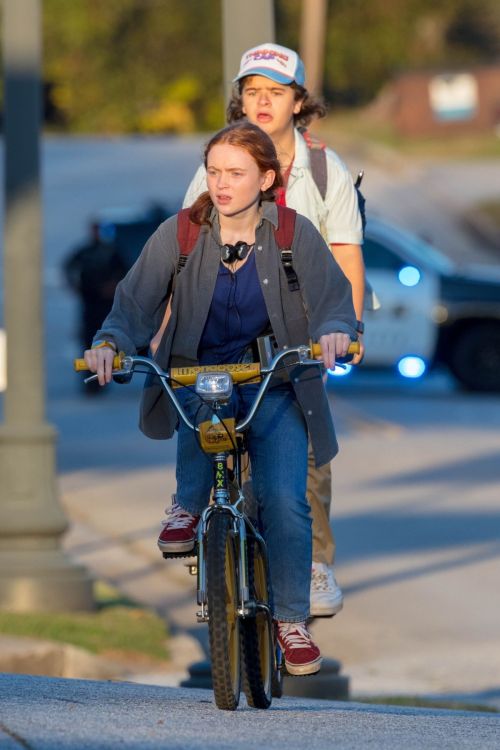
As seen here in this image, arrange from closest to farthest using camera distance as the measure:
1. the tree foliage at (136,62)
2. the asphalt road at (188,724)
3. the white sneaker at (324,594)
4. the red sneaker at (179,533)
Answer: the asphalt road at (188,724) < the red sneaker at (179,533) < the white sneaker at (324,594) < the tree foliage at (136,62)

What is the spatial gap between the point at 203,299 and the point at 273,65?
1121 millimetres

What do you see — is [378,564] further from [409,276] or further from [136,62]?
[136,62]

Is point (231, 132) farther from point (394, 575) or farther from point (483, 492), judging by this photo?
point (483, 492)

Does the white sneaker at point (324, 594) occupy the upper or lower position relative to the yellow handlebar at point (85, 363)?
lower

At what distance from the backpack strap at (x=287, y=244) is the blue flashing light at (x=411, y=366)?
13.2 meters

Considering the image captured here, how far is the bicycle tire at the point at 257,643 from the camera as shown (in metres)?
5.68

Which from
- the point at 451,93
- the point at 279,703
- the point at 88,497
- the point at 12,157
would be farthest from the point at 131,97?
the point at 279,703

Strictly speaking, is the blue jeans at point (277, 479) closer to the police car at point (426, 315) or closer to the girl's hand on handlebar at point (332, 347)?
the girl's hand on handlebar at point (332, 347)

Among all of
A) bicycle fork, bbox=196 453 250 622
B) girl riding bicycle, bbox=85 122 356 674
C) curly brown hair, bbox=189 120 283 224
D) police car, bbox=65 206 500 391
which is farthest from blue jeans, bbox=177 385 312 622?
police car, bbox=65 206 500 391

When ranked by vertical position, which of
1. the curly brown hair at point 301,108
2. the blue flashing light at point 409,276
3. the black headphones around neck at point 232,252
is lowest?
the blue flashing light at point 409,276

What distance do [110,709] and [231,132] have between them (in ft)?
5.81

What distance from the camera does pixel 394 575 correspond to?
11336 mm

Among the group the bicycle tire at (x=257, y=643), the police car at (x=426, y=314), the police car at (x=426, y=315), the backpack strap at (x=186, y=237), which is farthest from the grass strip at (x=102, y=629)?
the police car at (x=426, y=315)

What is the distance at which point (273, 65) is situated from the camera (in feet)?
20.7
